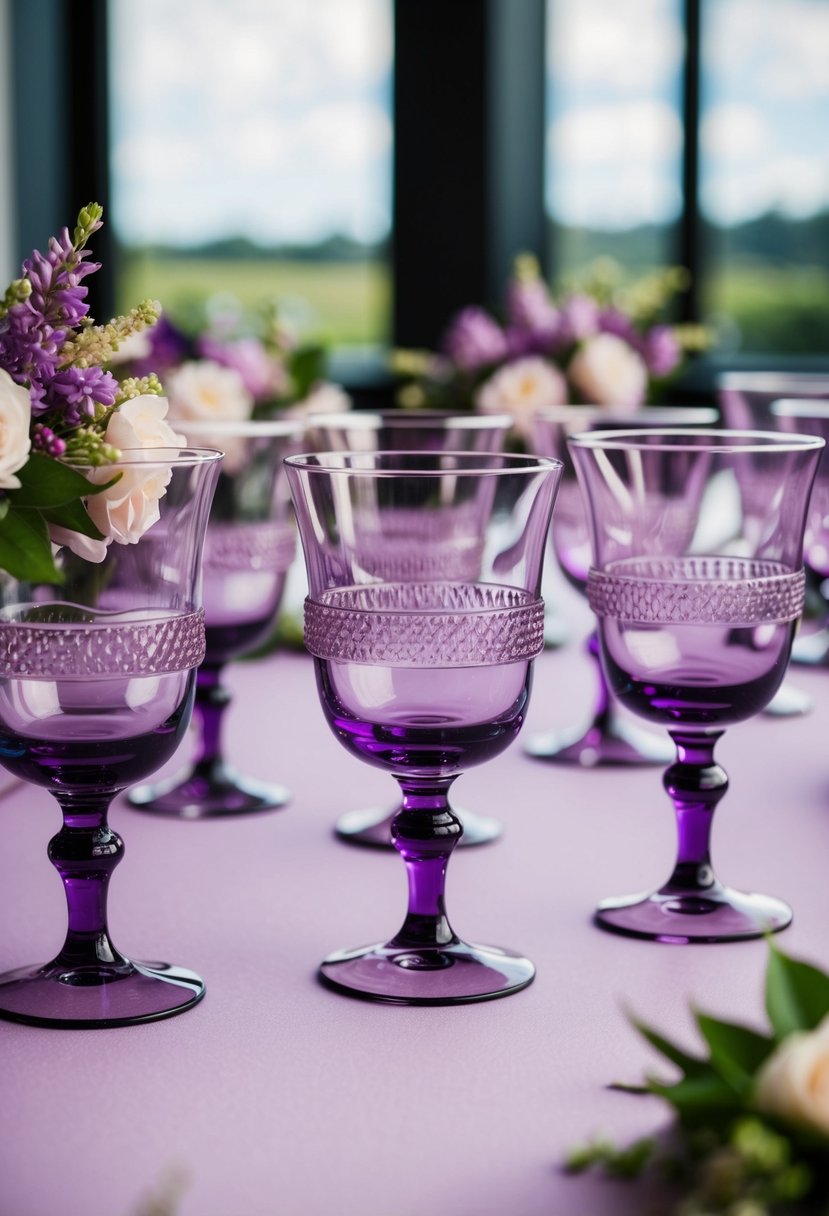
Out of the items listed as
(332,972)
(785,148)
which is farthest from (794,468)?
(785,148)

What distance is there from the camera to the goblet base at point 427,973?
0.91m

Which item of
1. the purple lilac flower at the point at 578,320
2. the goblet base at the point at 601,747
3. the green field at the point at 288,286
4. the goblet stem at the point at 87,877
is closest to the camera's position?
the goblet stem at the point at 87,877

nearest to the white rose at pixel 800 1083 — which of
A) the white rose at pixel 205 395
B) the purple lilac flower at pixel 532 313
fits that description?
the white rose at pixel 205 395

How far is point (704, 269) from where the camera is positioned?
4.83m

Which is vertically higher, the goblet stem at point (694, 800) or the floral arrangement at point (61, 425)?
the floral arrangement at point (61, 425)

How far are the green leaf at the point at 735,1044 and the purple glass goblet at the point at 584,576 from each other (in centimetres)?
77

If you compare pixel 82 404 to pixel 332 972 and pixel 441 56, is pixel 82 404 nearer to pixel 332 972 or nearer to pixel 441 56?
pixel 332 972

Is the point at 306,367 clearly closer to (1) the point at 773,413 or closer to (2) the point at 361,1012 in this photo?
(1) the point at 773,413

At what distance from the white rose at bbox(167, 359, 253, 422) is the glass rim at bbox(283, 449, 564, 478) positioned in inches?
34.5

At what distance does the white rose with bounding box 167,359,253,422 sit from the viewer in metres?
1.88

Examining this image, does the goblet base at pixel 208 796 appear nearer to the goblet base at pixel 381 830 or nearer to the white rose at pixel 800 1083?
the goblet base at pixel 381 830

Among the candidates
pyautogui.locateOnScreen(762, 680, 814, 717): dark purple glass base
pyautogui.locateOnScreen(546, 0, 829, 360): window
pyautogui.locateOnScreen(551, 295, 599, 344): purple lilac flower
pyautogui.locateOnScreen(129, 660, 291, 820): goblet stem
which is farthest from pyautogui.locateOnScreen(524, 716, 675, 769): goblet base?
pyautogui.locateOnScreen(546, 0, 829, 360): window

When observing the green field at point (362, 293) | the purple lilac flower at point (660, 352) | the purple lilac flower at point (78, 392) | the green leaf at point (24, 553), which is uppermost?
the green field at point (362, 293)

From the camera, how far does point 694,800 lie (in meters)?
1.08
